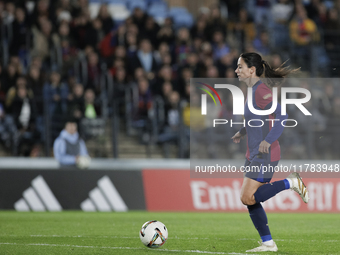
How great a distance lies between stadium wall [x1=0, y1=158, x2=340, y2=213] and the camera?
1223cm

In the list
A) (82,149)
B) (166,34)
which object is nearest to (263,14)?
(166,34)

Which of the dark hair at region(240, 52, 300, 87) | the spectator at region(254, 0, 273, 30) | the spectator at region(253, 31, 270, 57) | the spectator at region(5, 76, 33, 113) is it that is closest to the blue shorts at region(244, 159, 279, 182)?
the dark hair at region(240, 52, 300, 87)

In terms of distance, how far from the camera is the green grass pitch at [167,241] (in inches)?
256

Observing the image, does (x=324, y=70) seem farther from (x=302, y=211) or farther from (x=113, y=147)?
(x=113, y=147)

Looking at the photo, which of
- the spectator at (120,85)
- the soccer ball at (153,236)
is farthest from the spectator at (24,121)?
the soccer ball at (153,236)

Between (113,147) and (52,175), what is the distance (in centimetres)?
141

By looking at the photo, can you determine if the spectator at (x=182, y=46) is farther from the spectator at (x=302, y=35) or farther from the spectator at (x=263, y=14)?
the spectator at (x=302, y=35)

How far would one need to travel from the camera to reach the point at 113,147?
1270 centimetres

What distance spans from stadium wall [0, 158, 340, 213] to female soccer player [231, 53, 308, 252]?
6.28 meters

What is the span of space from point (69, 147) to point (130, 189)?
157 centimetres

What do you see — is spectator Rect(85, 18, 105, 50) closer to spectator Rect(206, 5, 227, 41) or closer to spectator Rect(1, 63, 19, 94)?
spectator Rect(1, 63, 19, 94)

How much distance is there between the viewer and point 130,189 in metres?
12.5

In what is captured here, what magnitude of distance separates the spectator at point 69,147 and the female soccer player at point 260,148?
6.39 meters

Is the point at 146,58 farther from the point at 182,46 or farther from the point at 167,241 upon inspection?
the point at 167,241
